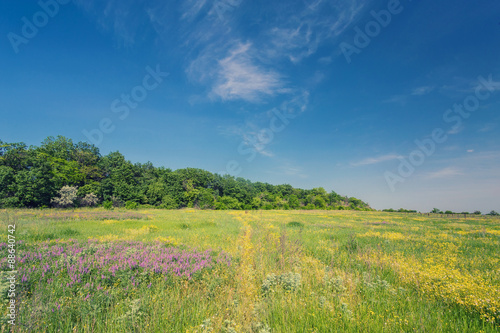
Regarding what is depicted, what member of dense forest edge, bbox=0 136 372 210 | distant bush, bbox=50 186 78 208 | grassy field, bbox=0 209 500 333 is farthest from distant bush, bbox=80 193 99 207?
grassy field, bbox=0 209 500 333

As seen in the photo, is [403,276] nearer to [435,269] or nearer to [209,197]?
[435,269]

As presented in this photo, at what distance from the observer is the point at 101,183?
67250mm

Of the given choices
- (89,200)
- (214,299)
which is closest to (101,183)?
(89,200)

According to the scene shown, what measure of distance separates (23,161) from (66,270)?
72094mm

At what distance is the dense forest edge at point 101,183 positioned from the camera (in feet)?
152

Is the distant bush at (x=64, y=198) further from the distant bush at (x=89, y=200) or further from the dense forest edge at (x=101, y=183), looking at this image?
the distant bush at (x=89, y=200)

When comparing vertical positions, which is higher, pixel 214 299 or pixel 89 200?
pixel 214 299

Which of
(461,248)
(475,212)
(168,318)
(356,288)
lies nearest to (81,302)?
(168,318)

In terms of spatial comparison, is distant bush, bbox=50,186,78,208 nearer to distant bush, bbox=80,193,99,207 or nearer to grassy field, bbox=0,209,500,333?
distant bush, bbox=80,193,99,207

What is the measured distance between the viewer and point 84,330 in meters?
3.13

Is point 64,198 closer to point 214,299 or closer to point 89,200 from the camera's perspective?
point 89,200

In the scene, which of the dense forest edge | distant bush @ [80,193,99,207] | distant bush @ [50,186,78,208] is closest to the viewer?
the dense forest edge

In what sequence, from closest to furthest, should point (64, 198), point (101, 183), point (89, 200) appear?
1. point (64, 198)
2. point (89, 200)
3. point (101, 183)

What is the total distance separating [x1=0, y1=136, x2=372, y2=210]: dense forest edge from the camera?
46.3 m
